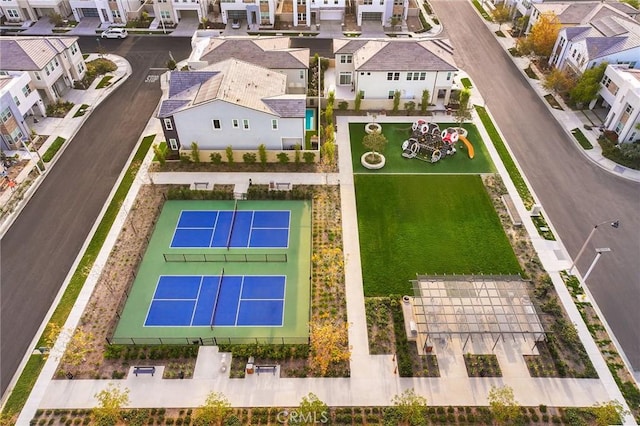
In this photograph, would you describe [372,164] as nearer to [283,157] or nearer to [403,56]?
[283,157]

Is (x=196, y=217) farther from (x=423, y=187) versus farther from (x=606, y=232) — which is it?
(x=606, y=232)

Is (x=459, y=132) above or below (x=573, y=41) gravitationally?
below

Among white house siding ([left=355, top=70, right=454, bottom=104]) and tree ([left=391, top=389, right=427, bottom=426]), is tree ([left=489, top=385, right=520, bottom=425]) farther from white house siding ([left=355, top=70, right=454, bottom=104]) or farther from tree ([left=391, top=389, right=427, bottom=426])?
white house siding ([left=355, top=70, right=454, bottom=104])

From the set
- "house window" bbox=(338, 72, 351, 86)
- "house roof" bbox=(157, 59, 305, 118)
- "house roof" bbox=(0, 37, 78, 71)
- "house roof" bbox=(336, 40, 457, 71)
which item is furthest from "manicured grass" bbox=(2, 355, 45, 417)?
"house window" bbox=(338, 72, 351, 86)

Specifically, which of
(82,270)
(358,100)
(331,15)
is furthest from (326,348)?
(331,15)

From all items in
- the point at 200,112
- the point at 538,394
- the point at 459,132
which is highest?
the point at 200,112

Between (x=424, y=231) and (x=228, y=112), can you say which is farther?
(x=228, y=112)

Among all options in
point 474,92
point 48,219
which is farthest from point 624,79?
point 48,219
